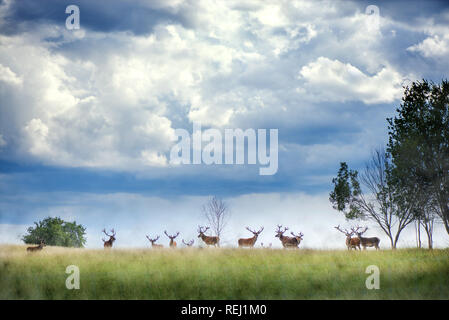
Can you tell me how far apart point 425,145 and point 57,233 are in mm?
60890

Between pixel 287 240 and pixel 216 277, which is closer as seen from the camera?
pixel 216 277

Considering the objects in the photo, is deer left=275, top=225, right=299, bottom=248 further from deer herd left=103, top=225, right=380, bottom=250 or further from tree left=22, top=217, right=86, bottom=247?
tree left=22, top=217, right=86, bottom=247

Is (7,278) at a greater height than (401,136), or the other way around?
(401,136)

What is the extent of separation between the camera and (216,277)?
18.0m

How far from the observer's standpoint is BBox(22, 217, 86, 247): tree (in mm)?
71125

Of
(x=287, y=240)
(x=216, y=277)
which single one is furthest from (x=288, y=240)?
(x=216, y=277)

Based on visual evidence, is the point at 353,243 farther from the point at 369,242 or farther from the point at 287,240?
the point at 287,240

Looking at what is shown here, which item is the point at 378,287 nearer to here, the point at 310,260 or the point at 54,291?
the point at 310,260

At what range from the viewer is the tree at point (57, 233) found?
71125 millimetres
